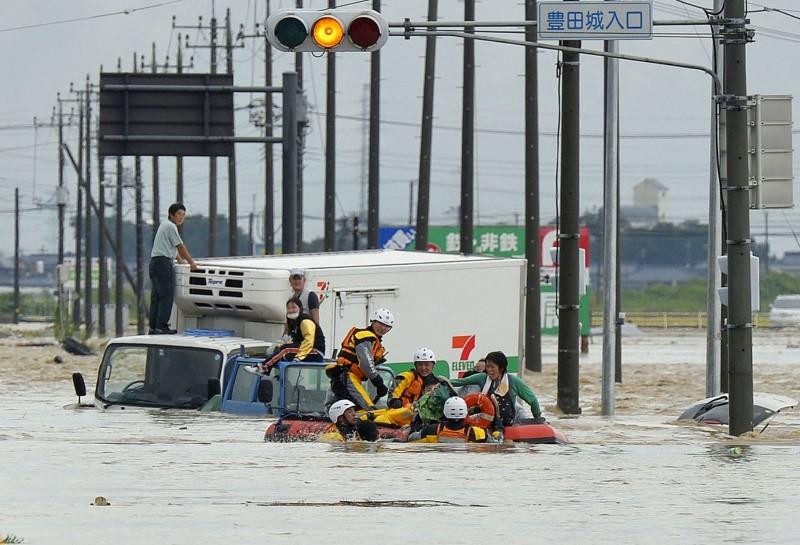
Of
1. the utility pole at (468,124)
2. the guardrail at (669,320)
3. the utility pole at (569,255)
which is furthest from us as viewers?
the guardrail at (669,320)

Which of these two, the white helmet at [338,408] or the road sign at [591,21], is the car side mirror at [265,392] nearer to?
the white helmet at [338,408]

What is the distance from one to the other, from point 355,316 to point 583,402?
25.5 ft

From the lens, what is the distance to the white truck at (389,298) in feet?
78.3

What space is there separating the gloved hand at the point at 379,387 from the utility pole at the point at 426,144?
25977 millimetres

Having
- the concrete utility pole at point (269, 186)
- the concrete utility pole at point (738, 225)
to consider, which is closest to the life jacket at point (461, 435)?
the concrete utility pole at point (738, 225)

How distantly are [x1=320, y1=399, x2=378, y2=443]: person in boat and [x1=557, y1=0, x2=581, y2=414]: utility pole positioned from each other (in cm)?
811

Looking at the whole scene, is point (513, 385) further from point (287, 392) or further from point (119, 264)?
point (119, 264)

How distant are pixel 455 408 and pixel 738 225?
4.42 meters

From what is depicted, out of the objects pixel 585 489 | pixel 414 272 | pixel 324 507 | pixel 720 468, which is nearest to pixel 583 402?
pixel 414 272

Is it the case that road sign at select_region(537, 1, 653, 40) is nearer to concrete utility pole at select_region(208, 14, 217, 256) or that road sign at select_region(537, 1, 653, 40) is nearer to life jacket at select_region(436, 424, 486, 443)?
life jacket at select_region(436, 424, 486, 443)

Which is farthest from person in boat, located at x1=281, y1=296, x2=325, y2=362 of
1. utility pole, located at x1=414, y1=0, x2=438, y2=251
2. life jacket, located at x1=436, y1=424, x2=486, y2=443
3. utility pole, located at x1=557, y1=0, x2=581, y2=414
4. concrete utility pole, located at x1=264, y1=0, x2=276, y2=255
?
concrete utility pole, located at x1=264, y1=0, x2=276, y2=255

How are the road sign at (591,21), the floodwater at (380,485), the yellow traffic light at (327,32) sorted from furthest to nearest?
the road sign at (591,21)
the yellow traffic light at (327,32)
the floodwater at (380,485)

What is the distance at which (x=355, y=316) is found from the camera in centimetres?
2480

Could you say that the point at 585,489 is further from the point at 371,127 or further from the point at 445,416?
the point at 371,127
